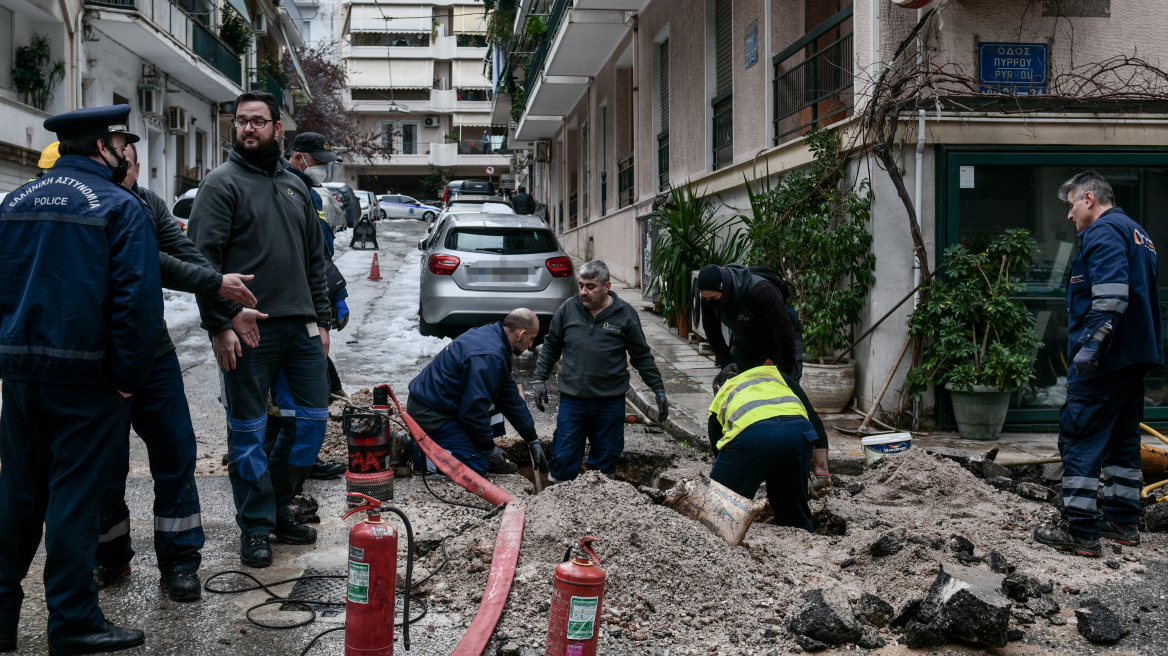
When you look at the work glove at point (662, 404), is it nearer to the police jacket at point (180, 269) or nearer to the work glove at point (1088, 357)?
the work glove at point (1088, 357)

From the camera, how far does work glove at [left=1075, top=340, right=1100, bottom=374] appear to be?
4.64 meters

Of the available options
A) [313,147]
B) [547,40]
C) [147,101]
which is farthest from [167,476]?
[147,101]

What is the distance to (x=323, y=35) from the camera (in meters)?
54.5

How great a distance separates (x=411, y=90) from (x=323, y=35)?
6.11 meters

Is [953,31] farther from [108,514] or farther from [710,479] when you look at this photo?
[108,514]

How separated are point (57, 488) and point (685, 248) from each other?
8.06 meters

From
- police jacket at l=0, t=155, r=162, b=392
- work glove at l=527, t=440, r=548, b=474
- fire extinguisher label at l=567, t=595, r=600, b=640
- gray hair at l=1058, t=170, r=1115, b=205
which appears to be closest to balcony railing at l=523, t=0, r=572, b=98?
work glove at l=527, t=440, r=548, b=474

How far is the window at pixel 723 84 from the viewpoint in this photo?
11.5m

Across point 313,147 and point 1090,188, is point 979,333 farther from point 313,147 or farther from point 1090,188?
point 313,147

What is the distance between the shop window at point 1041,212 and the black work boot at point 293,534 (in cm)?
518

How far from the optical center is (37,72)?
1545 centimetres

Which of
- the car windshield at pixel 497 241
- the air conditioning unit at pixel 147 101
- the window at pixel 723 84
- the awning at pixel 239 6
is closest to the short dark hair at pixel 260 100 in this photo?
the car windshield at pixel 497 241

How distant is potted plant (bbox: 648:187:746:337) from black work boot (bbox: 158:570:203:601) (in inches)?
286

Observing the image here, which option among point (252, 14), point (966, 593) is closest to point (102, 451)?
point (966, 593)
